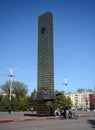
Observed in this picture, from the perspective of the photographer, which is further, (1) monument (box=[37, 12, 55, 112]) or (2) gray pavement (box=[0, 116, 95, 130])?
(1) monument (box=[37, 12, 55, 112])

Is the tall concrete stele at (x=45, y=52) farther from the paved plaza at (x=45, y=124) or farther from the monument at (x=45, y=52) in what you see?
the paved plaza at (x=45, y=124)

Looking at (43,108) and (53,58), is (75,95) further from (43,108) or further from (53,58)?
(43,108)

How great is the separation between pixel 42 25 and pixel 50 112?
72.2m

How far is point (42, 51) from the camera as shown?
103m

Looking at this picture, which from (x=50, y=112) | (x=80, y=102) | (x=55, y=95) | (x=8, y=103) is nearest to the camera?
(x=50, y=112)

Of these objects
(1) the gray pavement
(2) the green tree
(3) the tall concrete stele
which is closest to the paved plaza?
(1) the gray pavement

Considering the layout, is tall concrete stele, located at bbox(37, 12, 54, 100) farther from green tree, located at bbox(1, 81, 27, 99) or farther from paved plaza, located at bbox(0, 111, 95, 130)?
paved plaza, located at bbox(0, 111, 95, 130)

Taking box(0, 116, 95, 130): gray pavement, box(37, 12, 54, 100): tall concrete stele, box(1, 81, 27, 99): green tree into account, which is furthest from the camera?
box(37, 12, 54, 100): tall concrete stele

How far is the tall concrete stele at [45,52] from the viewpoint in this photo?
334 feet

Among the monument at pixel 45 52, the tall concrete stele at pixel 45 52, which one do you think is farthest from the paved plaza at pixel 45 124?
the tall concrete stele at pixel 45 52

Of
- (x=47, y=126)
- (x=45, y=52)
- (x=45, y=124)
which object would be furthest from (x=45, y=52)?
(x=47, y=126)

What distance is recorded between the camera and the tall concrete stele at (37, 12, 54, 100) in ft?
334

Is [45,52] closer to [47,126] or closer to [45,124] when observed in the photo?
[45,124]

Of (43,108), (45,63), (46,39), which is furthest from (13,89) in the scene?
(43,108)
